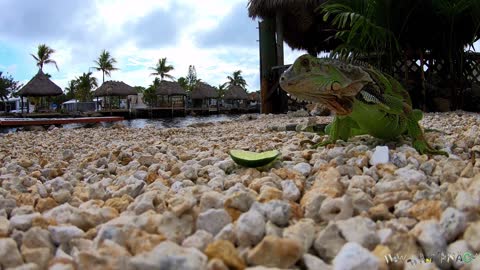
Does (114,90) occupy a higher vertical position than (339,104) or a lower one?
higher

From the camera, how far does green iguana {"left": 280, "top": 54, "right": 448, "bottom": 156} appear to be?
2.02 meters

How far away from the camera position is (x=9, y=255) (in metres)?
0.91

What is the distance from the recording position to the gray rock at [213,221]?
40.8 inches

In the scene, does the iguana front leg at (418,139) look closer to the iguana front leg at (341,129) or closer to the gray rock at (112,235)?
the iguana front leg at (341,129)

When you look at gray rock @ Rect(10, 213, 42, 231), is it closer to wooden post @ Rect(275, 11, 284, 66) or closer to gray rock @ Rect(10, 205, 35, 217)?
gray rock @ Rect(10, 205, 35, 217)

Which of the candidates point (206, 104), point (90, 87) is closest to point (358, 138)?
point (206, 104)

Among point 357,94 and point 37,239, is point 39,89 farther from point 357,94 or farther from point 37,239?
point 37,239

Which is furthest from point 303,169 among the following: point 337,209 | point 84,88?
point 84,88

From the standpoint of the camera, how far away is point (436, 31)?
7.38 m

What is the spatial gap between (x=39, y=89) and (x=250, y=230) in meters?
28.1

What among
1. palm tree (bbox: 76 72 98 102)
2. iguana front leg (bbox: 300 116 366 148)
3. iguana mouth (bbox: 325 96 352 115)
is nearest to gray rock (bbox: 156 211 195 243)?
iguana mouth (bbox: 325 96 352 115)

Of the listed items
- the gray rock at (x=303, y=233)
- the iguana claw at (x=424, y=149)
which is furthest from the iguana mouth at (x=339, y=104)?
the gray rock at (x=303, y=233)

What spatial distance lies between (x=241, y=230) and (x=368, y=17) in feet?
21.0

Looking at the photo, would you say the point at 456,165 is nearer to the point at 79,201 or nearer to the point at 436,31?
the point at 79,201
